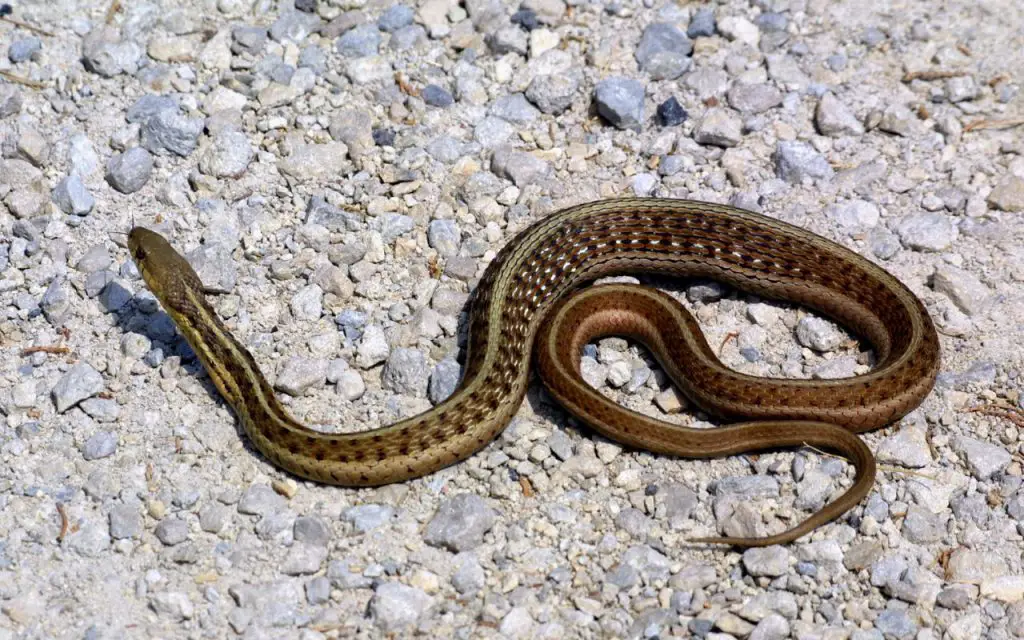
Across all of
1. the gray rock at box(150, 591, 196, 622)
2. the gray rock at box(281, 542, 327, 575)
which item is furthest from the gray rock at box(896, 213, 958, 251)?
the gray rock at box(150, 591, 196, 622)

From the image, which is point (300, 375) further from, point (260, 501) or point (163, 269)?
point (163, 269)

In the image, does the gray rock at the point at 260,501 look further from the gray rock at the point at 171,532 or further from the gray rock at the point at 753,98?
the gray rock at the point at 753,98

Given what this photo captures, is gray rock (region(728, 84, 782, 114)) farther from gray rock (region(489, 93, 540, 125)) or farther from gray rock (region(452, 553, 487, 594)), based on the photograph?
gray rock (region(452, 553, 487, 594))

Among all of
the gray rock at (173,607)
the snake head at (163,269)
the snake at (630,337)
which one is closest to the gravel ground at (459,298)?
the gray rock at (173,607)

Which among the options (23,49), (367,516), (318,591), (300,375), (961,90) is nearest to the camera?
(318,591)

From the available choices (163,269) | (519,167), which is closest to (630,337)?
(519,167)
